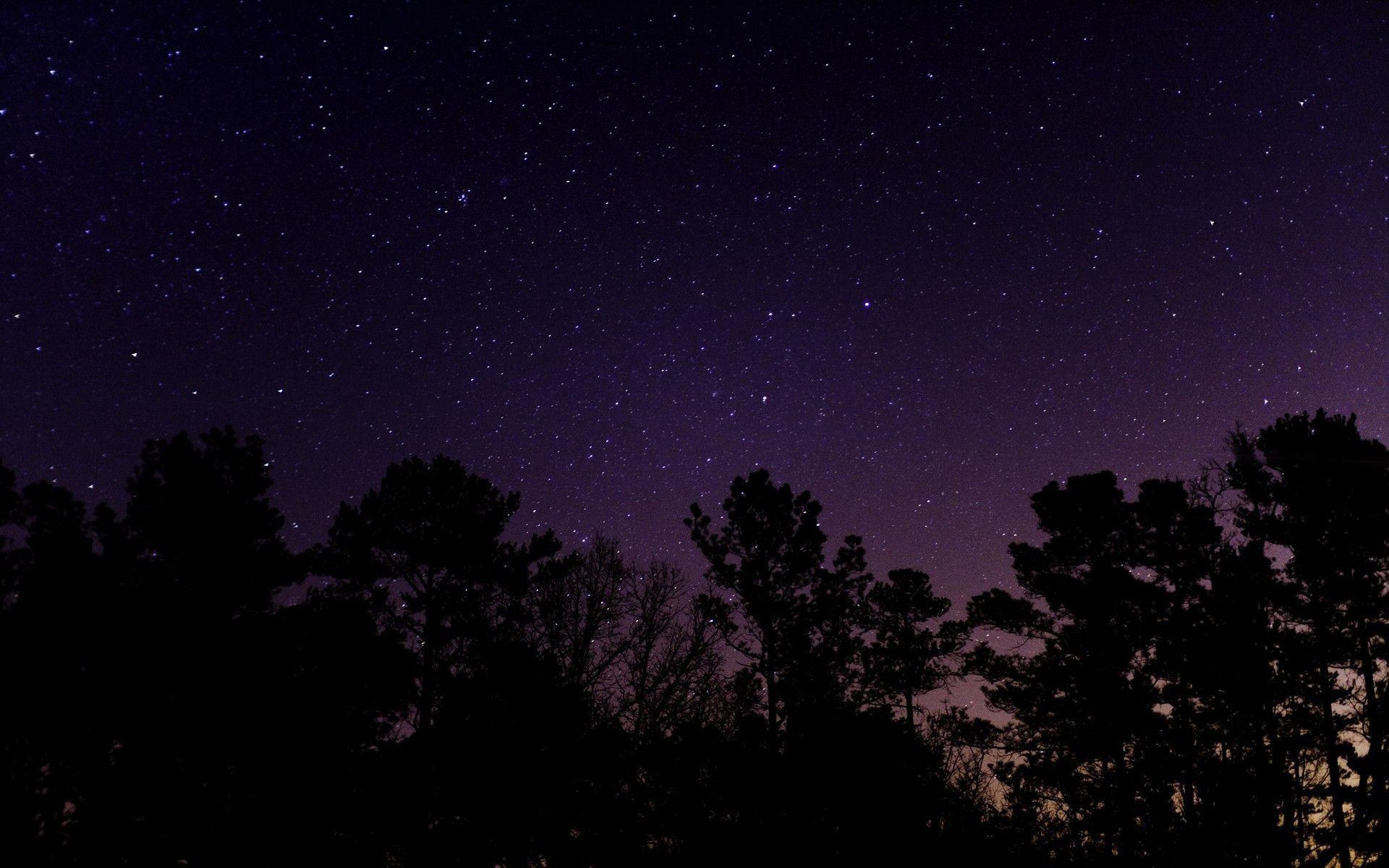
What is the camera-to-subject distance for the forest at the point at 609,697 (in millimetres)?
13758

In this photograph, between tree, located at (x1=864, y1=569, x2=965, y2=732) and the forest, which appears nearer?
the forest

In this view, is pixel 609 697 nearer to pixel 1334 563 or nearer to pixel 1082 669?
pixel 1082 669

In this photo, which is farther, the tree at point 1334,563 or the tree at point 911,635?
the tree at point 911,635

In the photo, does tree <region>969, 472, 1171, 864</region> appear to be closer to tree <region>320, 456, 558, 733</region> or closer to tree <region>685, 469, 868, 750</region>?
tree <region>685, 469, 868, 750</region>

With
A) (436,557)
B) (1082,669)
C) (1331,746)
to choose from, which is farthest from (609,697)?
(1331,746)

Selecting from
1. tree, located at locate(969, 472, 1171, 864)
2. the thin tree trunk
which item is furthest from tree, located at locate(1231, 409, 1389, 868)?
tree, located at locate(969, 472, 1171, 864)

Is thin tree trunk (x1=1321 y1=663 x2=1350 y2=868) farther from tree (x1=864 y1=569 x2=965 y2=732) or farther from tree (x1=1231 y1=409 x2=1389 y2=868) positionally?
tree (x1=864 y1=569 x2=965 y2=732)

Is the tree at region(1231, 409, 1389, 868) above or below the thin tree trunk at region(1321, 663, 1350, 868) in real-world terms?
above

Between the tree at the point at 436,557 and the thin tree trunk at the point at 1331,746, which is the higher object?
the tree at the point at 436,557

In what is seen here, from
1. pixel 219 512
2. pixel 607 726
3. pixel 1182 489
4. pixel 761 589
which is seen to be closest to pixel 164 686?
pixel 219 512

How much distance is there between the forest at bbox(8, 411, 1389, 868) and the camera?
45.1 ft

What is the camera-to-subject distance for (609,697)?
19.5 metres

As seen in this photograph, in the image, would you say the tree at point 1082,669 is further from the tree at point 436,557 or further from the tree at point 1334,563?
the tree at point 436,557

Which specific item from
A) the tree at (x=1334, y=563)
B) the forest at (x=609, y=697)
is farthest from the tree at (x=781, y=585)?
the tree at (x=1334, y=563)
